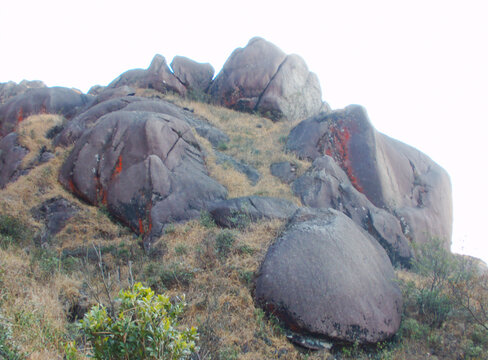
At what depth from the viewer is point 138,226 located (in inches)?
355

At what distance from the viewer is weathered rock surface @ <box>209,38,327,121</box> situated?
18.4m

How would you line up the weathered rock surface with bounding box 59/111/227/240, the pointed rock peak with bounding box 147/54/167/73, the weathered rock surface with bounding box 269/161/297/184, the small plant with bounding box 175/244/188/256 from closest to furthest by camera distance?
1. the small plant with bounding box 175/244/188/256
2. the weathered rock surface with bounding box 59/111/227/240
3. the weathered rock surface with bounding box 269/161/297/184
4. the pointed rock peak with bounding box 147/54/167/73

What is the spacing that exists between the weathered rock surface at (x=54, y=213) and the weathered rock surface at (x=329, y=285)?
5.25m

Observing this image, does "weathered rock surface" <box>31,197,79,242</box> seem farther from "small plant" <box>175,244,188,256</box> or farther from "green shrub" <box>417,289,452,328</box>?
"green shrub" <box>417,289,452,328</box>

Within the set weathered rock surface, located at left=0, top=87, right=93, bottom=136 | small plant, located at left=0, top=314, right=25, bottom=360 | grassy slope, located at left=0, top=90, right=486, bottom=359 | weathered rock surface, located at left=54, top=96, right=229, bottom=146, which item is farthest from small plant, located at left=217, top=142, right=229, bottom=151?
small plant, located at left=0, top=314, right=25, bottom=360

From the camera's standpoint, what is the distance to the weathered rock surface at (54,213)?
30.5 ft

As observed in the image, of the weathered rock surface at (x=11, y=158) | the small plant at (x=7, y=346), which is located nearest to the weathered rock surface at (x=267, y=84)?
the weathered rock surface at (x=11, y=158)

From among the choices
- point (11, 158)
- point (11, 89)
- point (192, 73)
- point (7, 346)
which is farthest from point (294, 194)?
point (11, 89)

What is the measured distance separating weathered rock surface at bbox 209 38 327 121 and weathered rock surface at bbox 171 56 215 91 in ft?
2.07

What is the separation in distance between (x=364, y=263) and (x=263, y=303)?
6.26 ft

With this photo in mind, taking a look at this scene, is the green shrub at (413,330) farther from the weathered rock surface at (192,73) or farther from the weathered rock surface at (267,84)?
the weathered rock surface at (192,73)

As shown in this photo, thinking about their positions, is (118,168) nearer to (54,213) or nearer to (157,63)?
(54,213)

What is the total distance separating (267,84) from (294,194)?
9.38 metres

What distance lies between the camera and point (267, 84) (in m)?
18.7
